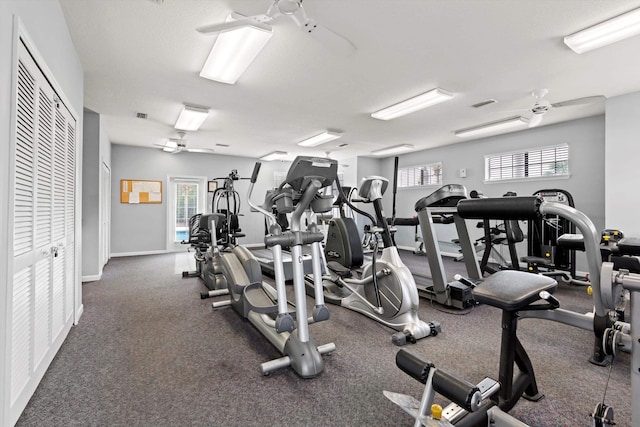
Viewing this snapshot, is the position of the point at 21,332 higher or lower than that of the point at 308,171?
lower

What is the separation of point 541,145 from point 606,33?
3413 millimetres

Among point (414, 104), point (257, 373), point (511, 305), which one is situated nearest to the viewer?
point (511, 305)

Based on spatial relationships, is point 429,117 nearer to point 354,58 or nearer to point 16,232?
point 354,58

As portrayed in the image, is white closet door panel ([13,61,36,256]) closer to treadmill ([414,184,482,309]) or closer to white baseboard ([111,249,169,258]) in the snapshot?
treadmill ([414,184,482,309])

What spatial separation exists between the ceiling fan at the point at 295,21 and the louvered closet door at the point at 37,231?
1065mm

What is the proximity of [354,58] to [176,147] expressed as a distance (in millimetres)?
5117

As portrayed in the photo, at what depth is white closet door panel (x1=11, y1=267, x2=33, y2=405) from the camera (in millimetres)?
1492

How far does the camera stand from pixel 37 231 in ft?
5.95

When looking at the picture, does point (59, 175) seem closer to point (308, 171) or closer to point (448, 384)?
point (308, 171)

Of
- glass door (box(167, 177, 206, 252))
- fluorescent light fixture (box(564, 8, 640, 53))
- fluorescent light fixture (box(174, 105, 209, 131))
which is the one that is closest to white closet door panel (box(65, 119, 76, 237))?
fluorescent light fixture (box(174, 105, 209, 131))

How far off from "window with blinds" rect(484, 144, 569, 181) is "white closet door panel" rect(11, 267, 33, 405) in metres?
6.72

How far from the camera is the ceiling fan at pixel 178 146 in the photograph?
6.17 m

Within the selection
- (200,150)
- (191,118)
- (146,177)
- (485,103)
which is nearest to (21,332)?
(191,118)

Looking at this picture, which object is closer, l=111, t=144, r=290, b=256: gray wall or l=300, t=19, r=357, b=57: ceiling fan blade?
l=300, t=19, r=357, b=57: ceiling fan blade
